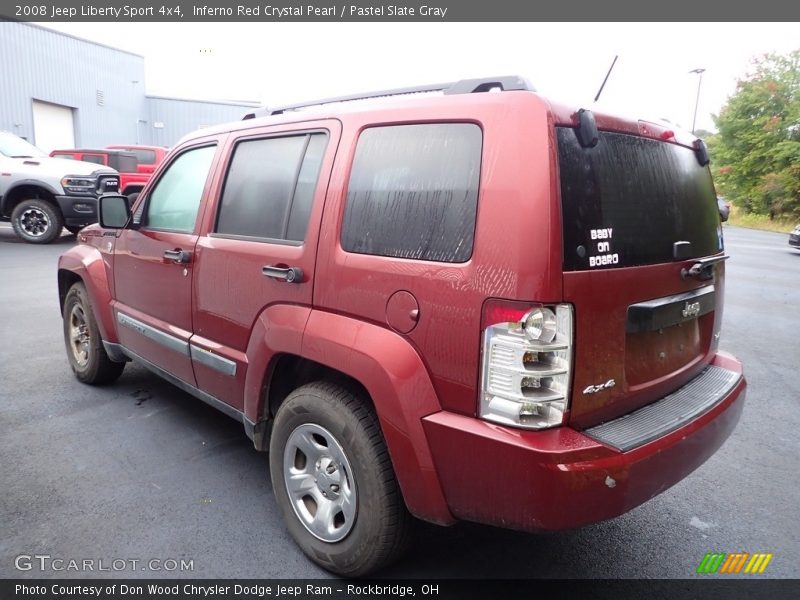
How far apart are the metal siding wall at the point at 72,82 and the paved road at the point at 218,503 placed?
22975 mm

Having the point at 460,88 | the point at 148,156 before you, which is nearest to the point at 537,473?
the point at 460,88

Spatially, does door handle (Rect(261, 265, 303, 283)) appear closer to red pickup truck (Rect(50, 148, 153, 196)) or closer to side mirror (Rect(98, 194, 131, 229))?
side mirror (Rect(98, 194, 131, 229))

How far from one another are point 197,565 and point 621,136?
2.49 m

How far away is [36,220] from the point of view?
38.1 ft

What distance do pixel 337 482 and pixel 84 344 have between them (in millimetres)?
3096

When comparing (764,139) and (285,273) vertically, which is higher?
(764,139)

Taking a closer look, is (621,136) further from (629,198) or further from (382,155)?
(382,155)

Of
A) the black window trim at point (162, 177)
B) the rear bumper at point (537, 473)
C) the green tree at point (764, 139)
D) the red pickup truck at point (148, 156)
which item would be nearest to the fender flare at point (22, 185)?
the red pickup truck at point (148, 156)

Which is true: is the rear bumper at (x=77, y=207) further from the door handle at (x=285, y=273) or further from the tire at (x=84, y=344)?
the door handle at (x=285, y=273)

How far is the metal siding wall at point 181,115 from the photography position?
1139 inches

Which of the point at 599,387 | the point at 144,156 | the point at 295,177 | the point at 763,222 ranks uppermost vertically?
the point at 144,156

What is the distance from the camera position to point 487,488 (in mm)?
1864

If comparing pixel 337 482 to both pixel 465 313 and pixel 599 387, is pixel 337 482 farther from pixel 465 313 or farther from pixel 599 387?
pixel 599 387

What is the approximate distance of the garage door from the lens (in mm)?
23486
